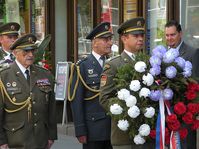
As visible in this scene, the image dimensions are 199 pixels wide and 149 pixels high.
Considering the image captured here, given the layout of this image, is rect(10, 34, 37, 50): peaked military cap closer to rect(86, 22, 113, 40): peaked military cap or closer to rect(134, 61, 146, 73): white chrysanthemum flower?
rect(86, 22, 113, 40): peaked military cap

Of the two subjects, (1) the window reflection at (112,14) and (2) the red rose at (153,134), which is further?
(1) the window reflection at (112,14)

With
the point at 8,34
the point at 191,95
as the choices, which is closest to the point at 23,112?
the point at 191,95

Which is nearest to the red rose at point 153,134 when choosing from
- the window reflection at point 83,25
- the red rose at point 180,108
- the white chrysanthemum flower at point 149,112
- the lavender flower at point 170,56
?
the white chrysanthemum flower at point 149,112

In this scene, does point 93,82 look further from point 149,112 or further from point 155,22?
point 155,22

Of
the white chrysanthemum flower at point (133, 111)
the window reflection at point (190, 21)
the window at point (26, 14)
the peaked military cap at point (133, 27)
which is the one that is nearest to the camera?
the white chrysanthemum flower at point (133, 111)

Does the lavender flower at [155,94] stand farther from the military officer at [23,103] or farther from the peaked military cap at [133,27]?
the military officer at [23,103]

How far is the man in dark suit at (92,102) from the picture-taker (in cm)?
657

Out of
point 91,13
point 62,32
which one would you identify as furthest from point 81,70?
point 62,32

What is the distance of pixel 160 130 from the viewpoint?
195 inches

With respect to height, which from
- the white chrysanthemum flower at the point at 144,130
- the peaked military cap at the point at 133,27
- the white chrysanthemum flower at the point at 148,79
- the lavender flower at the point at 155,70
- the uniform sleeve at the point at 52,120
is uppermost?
the peaked military cap at the point at 133,27

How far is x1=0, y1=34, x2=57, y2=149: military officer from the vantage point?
241 inches

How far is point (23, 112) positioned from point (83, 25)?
730cm

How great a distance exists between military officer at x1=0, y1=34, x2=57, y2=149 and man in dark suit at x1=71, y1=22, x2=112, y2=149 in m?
0.43

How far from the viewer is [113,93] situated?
546 centimetres
